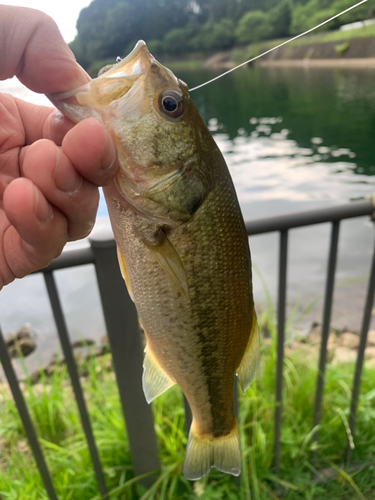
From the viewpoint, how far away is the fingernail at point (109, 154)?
767 mm

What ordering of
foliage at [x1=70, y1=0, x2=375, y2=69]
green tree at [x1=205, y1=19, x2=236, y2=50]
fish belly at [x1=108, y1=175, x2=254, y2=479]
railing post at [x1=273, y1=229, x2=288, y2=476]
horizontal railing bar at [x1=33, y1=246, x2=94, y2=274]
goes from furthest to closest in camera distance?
1. green tree at [x1=205, y1=19, x2=236, y2=50]
2. foliage at [x1=70, y1=0, x2=375, y2=69]
3. railing post at [x1=273, y1=229, x2=288, y2=476]
4. horizontal railing bar at [x1=33, y1=246, x2=94, y2=274]
5. fish belly at [x1=108, y1=175, x2=254, y2=479]

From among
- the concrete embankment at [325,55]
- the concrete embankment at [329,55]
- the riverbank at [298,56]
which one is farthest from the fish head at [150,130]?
the concrete embankment at [329,55]

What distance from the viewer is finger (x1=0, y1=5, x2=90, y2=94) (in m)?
0.84

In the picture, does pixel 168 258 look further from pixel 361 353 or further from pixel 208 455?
pixel 361 353

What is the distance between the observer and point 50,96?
0.86 meters

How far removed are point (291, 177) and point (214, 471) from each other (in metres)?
7.66

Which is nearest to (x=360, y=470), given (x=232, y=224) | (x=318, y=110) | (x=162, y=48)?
(x=232, y=224)

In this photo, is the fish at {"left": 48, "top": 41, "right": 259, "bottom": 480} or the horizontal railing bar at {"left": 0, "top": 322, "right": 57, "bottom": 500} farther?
the horizontal railing bar at {"left": 0, "top": 322, "right": 57, "bottom": 500}

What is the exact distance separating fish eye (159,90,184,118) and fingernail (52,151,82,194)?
270mm

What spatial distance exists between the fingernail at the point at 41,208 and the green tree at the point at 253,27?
5156 mm

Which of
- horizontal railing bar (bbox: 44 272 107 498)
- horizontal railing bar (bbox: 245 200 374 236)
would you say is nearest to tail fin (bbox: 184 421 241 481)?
horizontal railing bar (bbox: 44 272 107 498)

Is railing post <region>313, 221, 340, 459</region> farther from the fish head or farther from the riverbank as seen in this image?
the riverbank

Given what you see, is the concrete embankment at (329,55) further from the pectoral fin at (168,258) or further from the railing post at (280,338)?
the pectoral fin at (168,258)

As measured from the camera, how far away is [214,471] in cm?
211
